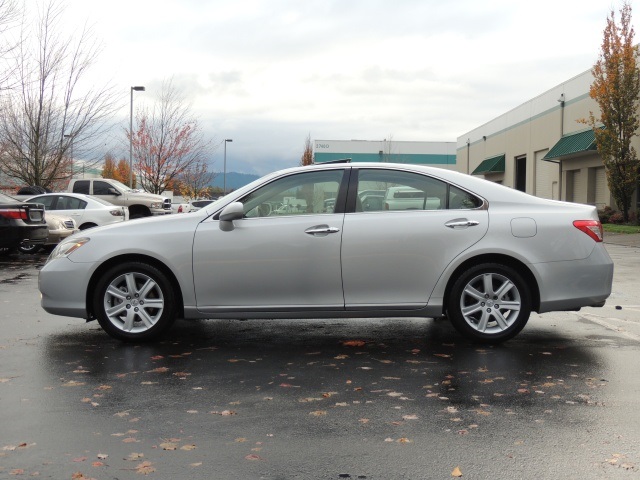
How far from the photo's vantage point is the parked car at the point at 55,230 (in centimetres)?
1862

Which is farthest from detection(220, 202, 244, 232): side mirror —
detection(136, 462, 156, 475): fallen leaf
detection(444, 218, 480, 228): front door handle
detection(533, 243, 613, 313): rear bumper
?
detection(136, 462, 156, 475): fallen leaf

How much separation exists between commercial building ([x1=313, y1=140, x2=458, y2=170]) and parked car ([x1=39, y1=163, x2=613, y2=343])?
2716 inches

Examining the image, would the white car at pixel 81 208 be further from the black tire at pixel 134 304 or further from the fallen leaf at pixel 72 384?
the fallen leaf at pixel 72 384

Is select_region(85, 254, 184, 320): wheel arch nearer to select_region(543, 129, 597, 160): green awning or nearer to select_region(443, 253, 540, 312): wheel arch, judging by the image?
select_region(443, 253, 540, 312): wheel arch

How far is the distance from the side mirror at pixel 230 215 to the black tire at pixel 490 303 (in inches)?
83.2

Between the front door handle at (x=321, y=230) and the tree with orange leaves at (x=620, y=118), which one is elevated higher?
the tree with orange leaves at (x=620, y=118)

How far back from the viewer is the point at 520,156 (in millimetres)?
46906

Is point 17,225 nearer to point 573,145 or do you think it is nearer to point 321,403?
point 321,403

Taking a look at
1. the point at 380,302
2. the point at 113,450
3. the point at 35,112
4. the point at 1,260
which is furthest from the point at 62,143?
the point at 113,450

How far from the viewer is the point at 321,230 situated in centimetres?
691

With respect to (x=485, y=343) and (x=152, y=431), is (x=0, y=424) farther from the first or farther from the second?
(x=485, y=343)

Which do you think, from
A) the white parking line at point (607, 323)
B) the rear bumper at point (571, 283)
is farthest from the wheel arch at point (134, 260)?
the white parking line at point (607, 323)

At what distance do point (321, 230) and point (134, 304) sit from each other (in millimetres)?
1943

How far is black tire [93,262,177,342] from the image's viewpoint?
7078 millimetres
